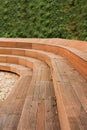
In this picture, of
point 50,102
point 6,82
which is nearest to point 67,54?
point 6,82

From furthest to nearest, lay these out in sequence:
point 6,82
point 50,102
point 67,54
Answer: point 6,82, point 67,54, point 50,102

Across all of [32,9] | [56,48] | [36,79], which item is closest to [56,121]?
[36,79]

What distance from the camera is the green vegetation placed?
717 cm

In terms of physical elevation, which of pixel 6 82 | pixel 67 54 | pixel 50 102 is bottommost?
pixel 6 82

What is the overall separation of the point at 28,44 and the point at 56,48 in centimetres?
140

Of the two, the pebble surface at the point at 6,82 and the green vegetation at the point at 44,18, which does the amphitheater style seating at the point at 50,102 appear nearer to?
the pebble surface at the point at 6,82

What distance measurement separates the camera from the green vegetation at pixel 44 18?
23.5ft

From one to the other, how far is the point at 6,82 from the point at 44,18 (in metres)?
3.50

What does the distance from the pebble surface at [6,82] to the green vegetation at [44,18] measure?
2.20 meters

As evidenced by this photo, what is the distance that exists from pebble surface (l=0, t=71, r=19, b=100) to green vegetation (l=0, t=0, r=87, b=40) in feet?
7.22

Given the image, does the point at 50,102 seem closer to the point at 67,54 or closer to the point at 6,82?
the point at 67,54

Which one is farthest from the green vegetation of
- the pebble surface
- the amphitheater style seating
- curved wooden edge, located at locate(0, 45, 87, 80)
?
the amphitheater style seating

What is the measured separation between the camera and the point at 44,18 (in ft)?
26.3

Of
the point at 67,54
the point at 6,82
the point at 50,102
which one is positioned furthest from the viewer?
the point at 6,82
